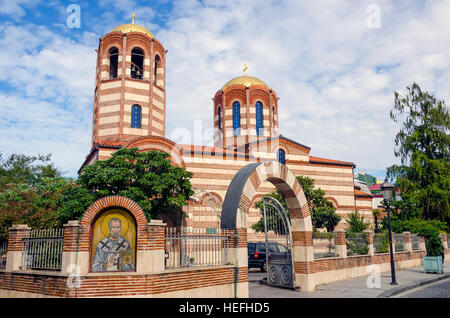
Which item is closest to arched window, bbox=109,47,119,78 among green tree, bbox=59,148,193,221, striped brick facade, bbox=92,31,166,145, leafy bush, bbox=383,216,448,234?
striped brick facade, bbox=92,31,166,145

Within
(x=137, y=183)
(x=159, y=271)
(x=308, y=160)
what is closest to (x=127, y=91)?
(x=137, y=183)

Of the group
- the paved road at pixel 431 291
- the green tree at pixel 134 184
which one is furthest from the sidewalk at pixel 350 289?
the green tree at pixel 134 184

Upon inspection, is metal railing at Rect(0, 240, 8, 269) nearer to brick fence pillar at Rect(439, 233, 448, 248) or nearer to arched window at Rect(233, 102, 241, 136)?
arched window at Rect(233, 102, 241, 136)

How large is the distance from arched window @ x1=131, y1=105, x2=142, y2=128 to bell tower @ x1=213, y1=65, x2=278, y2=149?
1076 centimetres

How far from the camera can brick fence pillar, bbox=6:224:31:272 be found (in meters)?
9.91

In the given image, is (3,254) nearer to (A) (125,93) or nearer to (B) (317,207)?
(A) (125,93)

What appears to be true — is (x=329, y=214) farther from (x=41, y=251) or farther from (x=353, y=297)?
(x=41, y=251)

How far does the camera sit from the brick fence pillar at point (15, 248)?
32.5 ft

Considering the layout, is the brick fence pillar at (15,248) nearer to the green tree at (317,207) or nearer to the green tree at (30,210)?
the green tree at (30,210)

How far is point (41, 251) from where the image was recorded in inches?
377

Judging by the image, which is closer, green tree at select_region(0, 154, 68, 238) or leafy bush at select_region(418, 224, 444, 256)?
green tree at select_region(0, 154, 68, 238)

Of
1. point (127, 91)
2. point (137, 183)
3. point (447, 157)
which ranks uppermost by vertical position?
point (127, 91)

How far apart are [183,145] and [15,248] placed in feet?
61.3
